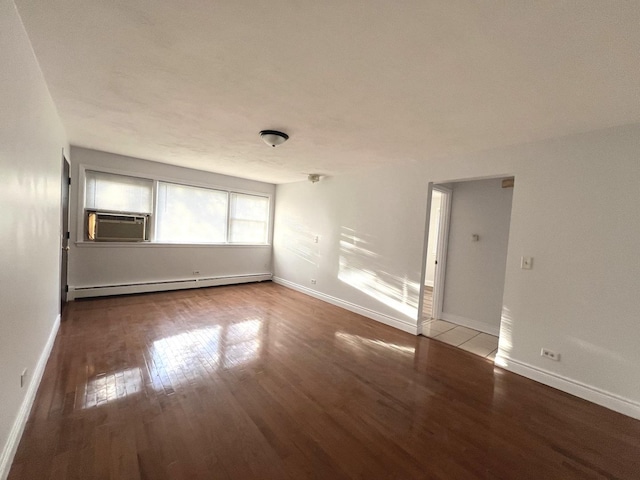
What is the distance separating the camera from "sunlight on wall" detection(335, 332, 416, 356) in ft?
10.6

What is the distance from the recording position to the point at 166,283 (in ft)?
17.0

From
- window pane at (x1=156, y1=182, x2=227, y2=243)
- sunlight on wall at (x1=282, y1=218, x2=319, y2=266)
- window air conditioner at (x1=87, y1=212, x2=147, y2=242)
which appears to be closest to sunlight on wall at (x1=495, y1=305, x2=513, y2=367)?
sunlight on wall at (x1=282, y1=218, x2=319, y2=266)

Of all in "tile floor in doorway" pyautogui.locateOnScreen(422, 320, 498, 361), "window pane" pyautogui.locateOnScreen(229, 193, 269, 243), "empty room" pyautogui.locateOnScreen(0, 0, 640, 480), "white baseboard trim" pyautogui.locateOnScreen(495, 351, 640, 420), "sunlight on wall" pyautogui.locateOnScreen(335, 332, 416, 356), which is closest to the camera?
"empty room" pyautogui.locateOnScreen(0, 0, 640, 480)

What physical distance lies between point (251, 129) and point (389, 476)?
312cm

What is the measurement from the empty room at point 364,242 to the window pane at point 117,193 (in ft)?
0.27

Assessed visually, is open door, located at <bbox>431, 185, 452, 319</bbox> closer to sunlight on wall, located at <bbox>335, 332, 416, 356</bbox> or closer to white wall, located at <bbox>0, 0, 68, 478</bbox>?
sunlight on wall, located at <bbox>335, 332, 416, 356</bbox>

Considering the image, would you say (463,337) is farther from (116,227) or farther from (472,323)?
(116,227)

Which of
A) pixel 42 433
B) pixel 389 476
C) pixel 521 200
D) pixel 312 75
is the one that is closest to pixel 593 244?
pixel 521 200

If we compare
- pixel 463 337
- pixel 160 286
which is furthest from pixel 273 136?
pixel 160 286

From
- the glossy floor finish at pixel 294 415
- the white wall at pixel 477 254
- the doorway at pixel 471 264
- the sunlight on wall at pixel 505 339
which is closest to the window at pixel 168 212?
the glossy floor finish at pixel 294 415

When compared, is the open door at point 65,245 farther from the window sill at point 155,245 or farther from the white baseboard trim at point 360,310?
the white baseboard trim at point 360,310

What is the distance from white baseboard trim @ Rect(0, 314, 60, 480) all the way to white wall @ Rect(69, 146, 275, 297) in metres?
2.19

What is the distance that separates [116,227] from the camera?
456 cm

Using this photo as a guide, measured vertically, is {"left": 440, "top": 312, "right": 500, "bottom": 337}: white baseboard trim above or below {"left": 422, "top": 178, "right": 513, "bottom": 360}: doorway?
below
